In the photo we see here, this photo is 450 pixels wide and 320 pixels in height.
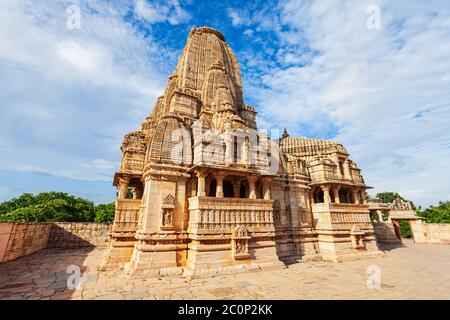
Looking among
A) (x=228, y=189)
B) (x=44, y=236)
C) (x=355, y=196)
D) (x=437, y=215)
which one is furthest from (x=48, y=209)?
(x=437, y=215)

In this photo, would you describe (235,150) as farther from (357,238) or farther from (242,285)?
(357,238)

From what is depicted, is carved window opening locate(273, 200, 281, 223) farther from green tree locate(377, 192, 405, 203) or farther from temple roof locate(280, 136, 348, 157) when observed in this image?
green tree locate(377, 192, 405, 203)

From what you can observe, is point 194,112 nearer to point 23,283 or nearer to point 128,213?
point 128,213

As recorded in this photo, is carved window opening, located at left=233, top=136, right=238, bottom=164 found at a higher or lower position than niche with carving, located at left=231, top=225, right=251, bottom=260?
higher

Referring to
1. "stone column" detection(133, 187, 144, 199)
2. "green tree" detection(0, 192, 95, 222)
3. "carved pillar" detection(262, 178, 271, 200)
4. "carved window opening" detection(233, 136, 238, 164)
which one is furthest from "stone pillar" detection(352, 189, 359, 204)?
"green tree" detection(0, 192, 95, 222)

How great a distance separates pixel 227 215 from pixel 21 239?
17.7m

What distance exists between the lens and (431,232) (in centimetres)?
3088

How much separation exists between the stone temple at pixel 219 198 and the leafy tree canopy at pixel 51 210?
2658 cm

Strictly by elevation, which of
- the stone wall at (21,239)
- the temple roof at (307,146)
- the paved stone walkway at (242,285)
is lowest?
the paved stone walkway at (242,285)

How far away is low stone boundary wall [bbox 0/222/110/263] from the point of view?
16125 mm

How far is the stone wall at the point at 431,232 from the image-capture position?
96.9ft

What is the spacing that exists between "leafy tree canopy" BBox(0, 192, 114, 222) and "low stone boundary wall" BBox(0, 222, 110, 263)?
14160mm

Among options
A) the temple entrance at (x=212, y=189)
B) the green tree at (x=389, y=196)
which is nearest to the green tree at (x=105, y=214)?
the temple entrance at (x=212, y=189)

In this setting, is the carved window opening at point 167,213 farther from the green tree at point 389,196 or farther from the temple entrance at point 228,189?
the green tree at point 389,196
